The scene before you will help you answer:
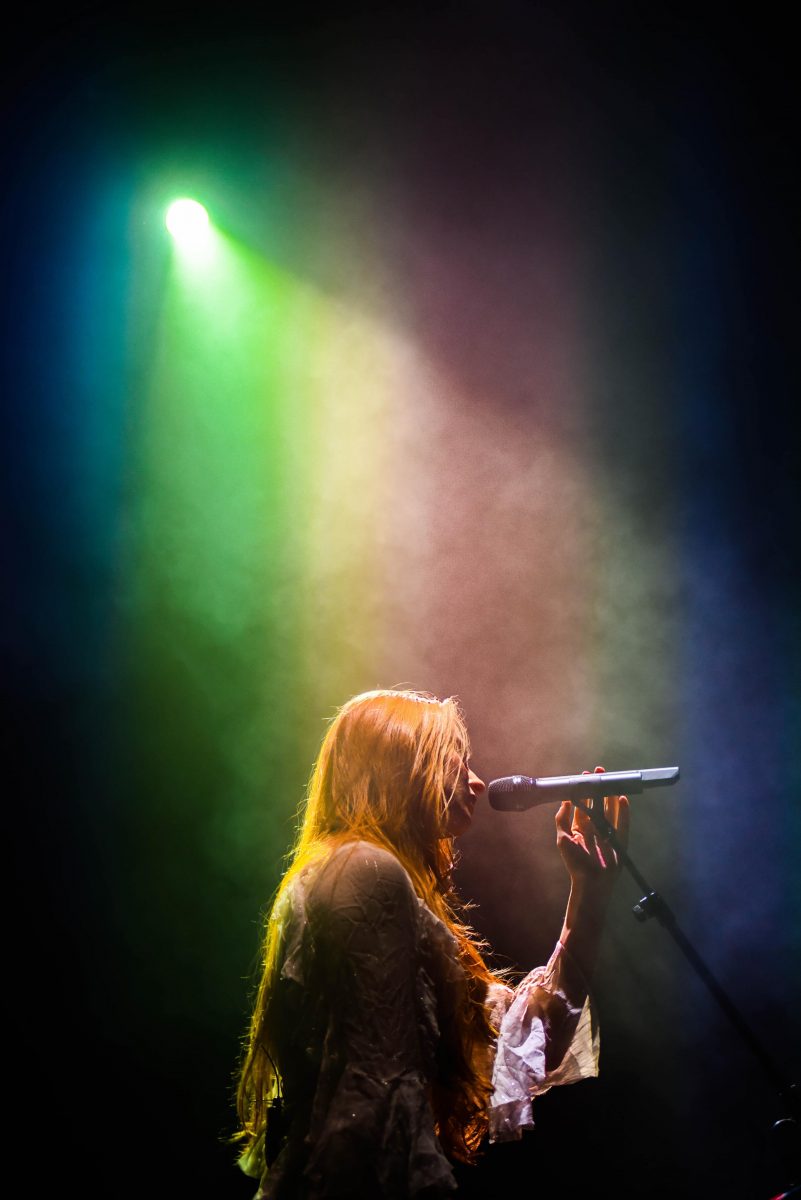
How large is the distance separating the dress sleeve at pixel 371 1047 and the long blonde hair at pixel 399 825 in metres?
0.15

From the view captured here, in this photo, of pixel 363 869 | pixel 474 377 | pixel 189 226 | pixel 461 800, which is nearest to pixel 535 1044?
pixel 461 800

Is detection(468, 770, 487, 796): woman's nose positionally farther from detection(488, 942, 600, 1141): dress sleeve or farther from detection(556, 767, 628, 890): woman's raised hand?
detection(488, 942, 600, 1141): dress sleeve

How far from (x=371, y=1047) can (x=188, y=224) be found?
326cm

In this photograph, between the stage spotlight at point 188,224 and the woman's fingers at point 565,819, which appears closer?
the woman's fingers at point 565,819

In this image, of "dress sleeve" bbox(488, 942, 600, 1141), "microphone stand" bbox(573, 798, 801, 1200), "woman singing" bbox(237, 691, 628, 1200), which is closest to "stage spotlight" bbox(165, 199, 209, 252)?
"woman singing" bbox(237, 691, 628, 1200)

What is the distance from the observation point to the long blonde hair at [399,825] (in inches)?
53.8

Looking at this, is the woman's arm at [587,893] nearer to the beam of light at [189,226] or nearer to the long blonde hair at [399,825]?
the long blonde hair at [399,825]

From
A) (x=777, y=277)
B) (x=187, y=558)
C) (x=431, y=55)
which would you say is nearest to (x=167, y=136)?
(x=431, y=55)

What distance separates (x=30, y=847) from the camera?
243cm

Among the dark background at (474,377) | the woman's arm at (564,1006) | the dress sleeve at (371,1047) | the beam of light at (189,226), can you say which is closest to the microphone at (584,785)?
the woman's arm at (564,1006)

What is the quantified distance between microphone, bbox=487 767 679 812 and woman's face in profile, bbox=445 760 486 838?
0.13 m

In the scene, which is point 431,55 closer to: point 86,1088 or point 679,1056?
point 679,1056

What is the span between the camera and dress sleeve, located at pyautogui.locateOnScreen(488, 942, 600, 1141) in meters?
1.46

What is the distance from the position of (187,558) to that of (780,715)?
7.72 feet
